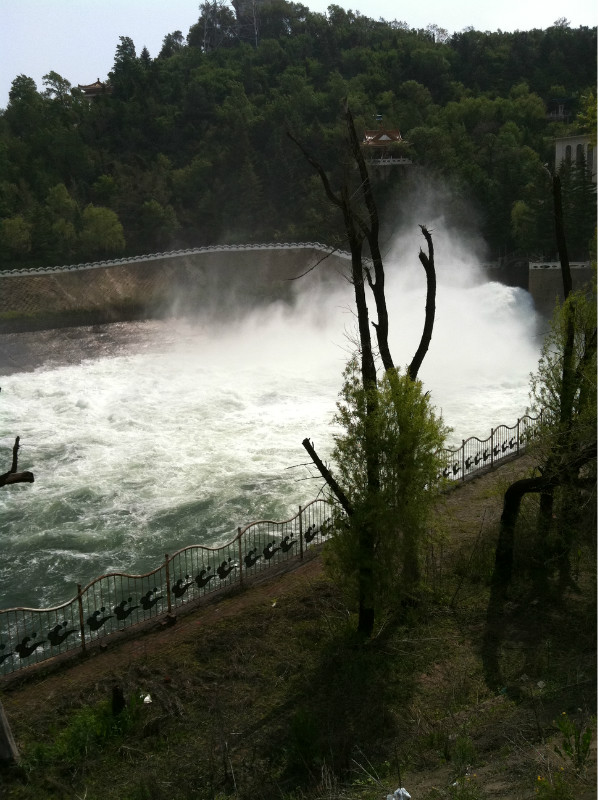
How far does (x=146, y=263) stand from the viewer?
155 feet

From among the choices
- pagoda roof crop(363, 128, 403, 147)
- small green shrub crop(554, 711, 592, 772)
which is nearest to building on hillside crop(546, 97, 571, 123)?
pagoda roof crop(363, 128, 403, 147)

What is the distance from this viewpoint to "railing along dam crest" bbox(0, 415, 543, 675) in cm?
1034

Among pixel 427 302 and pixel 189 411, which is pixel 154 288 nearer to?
pixel 189 411

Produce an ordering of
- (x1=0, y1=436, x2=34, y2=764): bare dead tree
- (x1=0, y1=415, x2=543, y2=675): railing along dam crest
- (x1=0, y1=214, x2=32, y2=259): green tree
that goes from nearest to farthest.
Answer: (x1=0, y1=436, x2=34, y2=764): bare dead tree
(x1=0, y1=415, x2=543, y2=675): railing along dam crest
(x1=0, y1=214, x2=32, y2=259): green tree

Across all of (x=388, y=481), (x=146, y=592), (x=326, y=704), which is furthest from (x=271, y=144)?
(x=326, y=704)

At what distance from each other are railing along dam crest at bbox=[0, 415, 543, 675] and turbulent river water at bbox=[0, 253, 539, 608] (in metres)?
0.76

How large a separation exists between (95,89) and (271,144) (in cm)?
1912

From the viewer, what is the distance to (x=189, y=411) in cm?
2477

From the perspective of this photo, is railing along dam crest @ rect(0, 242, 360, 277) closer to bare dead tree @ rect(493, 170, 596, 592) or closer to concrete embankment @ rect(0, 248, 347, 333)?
concrete embankment @ rect(0, 248, 347, 333)

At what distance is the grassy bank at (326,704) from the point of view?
7.16 meters

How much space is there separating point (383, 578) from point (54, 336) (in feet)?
105

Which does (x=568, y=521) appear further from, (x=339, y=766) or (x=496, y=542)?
(x=339, y=766)

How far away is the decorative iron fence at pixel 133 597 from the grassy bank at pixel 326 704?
60 cm

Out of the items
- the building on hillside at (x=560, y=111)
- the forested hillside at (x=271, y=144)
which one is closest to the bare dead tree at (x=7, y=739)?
the forested hillside at (x=271, y=144)
